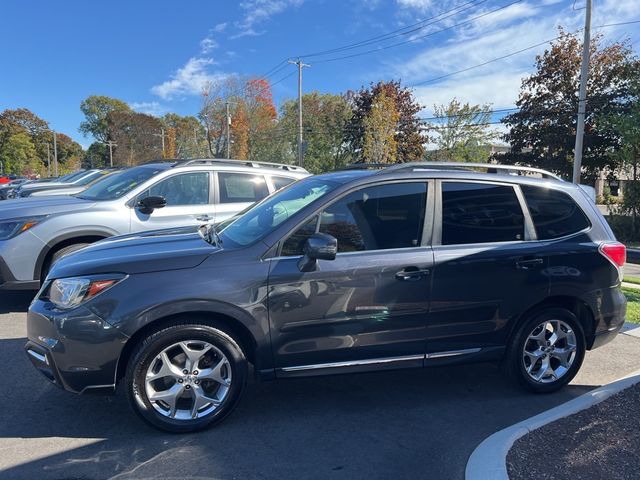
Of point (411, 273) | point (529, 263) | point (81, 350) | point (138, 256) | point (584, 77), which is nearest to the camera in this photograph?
point (81, 350)

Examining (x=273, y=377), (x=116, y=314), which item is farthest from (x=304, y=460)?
(x=116, y=314)

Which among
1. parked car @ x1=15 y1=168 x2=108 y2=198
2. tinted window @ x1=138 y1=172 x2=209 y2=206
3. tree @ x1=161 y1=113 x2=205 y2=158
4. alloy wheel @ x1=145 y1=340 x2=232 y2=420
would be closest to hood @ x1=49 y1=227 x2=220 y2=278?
alloy wheel @ x1=145 y1=340 x2=232 y2=420

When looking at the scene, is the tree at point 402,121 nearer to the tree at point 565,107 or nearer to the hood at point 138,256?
the tree at point 565,107

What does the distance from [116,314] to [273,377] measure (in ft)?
3.73

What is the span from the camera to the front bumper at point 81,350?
3.27 m

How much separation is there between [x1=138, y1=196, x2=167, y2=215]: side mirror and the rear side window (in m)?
4.13

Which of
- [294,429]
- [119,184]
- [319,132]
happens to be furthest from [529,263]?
[319,132]

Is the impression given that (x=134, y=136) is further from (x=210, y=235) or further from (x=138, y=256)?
(x=138, y=256)

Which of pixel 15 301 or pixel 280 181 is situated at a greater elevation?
pixel 280 181

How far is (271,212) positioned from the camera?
4090mm

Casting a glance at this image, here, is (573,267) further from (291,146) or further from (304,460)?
(291,146)

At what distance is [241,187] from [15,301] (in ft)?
11.1

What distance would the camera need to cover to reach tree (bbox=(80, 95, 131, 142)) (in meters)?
100

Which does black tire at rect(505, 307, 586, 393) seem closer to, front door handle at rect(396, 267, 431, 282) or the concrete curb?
the concrete curb
